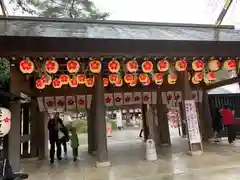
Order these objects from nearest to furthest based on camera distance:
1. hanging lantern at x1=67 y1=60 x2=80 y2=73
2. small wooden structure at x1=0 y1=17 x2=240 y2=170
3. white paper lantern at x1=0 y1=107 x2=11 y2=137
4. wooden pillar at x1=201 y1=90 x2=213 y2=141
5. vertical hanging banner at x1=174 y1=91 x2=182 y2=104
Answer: white paper lantern at x1=0 y1=107 x2=11 y2=137, small wooden structure at x1=0 y1=17 x2=240 y2=170, hanging lantern at x1=67 y1=60 x2=80 y2=73, vertical hanging banner at x1=174 y1=91 x2=182 y2=104, wooden pillar at x1=201 y1=90 x2=213 y2=141

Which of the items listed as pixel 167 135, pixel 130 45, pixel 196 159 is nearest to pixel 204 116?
pixel 167 135

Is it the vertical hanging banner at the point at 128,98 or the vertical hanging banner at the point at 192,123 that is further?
the vertical hanging banner at the point at 128,98

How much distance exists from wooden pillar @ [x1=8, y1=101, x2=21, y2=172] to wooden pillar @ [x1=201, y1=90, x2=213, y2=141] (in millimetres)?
9350

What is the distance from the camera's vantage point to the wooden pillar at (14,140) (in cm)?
751

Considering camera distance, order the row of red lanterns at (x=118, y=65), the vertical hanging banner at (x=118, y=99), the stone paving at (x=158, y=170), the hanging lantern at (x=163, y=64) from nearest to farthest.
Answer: the stone paving at (x=158, y=170) → the row of red lanterns at (x=118, y=65) → the hanging lantern at (x=163, y=64) → the vertical hanging banner at (x=118, y=99)

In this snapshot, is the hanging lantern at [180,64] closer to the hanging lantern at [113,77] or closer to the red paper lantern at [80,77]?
the hanging lantern at [113,77]

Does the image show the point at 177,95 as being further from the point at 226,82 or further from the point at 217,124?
the point at 217,124

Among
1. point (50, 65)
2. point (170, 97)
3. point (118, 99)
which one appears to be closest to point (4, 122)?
point (50, 65)

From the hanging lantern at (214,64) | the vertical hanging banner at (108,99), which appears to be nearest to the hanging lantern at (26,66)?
the vertical hanging banner at (108,99)

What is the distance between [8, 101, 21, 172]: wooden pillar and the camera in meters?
7.51

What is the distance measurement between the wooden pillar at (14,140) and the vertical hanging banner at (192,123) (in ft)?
19.2

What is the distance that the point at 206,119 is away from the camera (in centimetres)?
1313

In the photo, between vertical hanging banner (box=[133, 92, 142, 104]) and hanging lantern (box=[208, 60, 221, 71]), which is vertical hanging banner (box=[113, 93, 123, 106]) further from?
hanging lantern (box=[208, 60, 221, 71])

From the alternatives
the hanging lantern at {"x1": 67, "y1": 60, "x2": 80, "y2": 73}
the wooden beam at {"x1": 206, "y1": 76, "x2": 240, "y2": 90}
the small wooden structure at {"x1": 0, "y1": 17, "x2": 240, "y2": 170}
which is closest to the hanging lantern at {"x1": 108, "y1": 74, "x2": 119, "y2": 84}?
the small wooden structure at {"x1": 0, "y1": 17, "x2": 240, "y2": 170}
